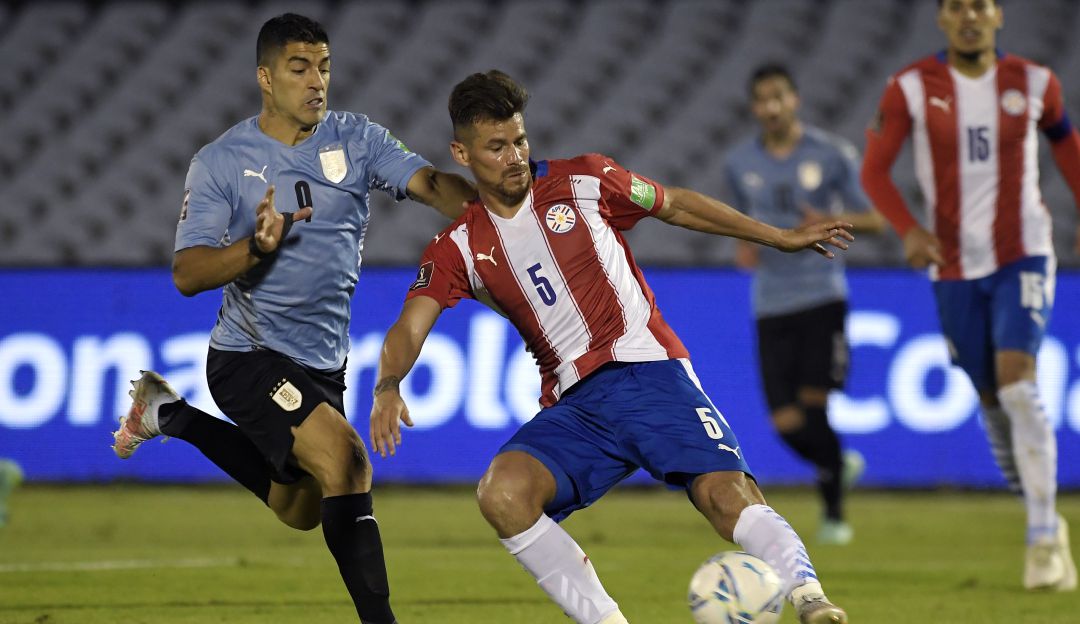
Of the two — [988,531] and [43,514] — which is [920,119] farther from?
[43,514]

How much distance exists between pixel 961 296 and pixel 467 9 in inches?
457

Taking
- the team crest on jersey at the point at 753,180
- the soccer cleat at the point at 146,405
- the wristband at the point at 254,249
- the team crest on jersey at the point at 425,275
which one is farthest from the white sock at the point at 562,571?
the team crest on jersey at the point at 753,180

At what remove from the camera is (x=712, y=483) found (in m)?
4.59

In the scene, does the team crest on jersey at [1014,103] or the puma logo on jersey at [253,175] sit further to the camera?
the team crest on jersey at [1014,103]

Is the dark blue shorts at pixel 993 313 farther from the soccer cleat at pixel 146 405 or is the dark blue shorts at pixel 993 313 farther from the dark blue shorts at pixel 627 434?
the soccer cleat at pixel 146 405

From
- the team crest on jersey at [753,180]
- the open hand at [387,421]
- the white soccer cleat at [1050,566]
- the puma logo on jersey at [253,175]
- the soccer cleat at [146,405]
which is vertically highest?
the puma logo on jersey at [253,175]

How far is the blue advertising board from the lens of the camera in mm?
10953

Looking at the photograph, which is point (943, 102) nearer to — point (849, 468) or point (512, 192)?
point (512, 192)

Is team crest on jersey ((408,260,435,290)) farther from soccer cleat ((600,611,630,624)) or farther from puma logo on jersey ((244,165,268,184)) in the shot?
soccer cleat ((600,611,630,624))

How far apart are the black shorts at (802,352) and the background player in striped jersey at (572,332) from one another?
4205 millimetres

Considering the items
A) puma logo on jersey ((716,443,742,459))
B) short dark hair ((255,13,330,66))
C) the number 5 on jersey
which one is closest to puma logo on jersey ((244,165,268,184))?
short dark hair ((255,13,330,66))

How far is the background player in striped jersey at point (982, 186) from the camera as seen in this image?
21.9 ft

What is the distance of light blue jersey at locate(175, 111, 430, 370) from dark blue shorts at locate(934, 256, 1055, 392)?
9.31ft

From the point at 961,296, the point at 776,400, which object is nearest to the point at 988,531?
the point at 776,400
